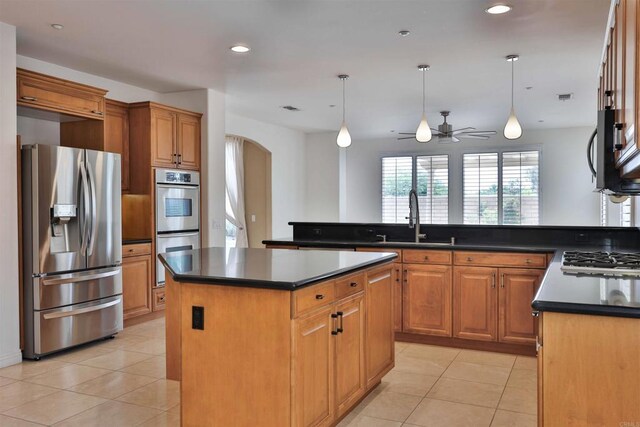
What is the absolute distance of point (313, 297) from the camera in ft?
8.01

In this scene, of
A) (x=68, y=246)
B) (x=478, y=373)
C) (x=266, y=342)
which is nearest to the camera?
(x=266, y=342)

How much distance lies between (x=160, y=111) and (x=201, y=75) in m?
0.60

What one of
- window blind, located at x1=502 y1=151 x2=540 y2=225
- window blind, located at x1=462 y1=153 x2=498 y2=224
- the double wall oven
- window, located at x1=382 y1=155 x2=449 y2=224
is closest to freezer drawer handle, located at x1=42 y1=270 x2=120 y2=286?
the double wall oven

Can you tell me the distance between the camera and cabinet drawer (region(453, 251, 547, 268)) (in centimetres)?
405

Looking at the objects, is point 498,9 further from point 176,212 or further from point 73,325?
point 73,325

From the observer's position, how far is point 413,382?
Answer: 3.53 m

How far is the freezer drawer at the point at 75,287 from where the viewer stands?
4074mm

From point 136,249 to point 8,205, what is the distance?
145 centimetres

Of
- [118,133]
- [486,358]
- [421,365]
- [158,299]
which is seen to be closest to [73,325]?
[158,299]

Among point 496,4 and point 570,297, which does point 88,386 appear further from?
point 496,4

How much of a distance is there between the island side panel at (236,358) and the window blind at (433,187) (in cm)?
776

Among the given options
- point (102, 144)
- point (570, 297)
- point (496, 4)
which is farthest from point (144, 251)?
point (570, 297)

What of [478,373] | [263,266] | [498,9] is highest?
[498,9]

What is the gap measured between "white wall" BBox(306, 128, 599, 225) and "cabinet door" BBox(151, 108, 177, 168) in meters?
4.30
